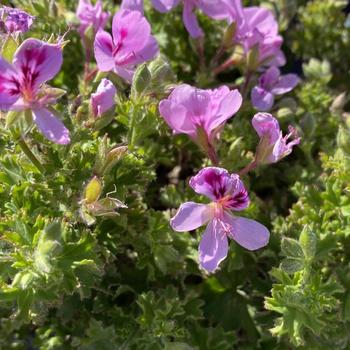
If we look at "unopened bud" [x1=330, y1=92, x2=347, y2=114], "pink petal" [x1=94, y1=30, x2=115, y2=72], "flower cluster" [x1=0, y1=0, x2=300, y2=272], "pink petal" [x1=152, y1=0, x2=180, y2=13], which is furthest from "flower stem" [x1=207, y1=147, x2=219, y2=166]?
"unopened bud" [x1=330, y1=92, x2=347, y2=114]

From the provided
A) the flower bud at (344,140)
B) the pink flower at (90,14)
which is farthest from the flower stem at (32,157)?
the flower bud at (344,140)

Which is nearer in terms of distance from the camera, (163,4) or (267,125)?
(267,125)

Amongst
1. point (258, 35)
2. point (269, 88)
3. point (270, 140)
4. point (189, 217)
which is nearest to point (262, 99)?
point (269, 88)

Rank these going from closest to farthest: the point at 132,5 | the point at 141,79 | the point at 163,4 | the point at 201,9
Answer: the point at 141,79
the point at 132,5
the point at 163,4
the point at 201,9

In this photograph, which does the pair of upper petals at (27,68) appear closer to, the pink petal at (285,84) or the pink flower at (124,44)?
the pink flower at (124,44)

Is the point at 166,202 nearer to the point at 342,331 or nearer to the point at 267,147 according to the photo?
the point at 267,147

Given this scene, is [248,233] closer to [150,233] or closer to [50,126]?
[150,233]

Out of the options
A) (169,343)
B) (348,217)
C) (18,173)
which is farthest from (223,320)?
(18,173)
